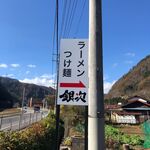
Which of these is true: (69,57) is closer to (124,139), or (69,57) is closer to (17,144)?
(17,144)

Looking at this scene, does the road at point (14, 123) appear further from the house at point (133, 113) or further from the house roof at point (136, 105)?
the house roof at point (136, 105)

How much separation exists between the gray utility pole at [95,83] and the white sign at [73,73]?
676 millimetres

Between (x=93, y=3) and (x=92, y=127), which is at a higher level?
(x=93, y=3)

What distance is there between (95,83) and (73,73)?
1.01 m

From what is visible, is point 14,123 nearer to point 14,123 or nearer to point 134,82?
point 14,123

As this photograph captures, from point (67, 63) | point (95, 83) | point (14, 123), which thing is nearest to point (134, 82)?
point (14, 123)

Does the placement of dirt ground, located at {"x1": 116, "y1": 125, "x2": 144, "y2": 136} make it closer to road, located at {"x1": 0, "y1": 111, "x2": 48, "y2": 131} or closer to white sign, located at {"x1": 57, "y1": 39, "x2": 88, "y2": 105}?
road, located at {"x1": 0, "y1": 111, "x2": 48, "y2": 131}

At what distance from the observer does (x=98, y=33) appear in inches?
153

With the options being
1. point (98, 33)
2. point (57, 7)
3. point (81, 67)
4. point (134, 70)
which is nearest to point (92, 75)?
point (98, 33)

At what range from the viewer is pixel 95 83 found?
3.68 meters

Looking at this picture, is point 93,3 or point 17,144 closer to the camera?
point 93,3

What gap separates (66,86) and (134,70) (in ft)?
490

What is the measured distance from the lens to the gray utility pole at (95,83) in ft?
11.5

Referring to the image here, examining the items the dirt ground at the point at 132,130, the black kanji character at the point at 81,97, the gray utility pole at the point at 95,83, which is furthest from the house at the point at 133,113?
the gray utility pole at the point at 95,83
